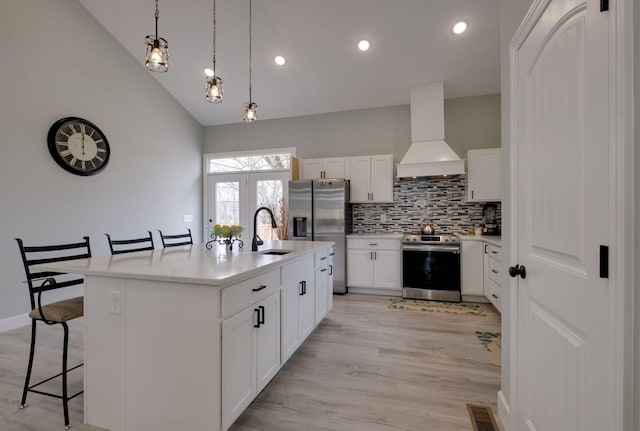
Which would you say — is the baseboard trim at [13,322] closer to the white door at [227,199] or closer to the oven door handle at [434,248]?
the white door at [227,199]

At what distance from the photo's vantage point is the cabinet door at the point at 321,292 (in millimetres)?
2869

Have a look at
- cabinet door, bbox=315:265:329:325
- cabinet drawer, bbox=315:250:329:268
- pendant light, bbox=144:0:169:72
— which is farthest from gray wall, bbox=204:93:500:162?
pendant light, bbox=144:0:169:72

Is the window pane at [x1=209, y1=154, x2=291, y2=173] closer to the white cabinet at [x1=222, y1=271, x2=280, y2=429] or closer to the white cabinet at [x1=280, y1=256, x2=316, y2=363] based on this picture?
the white cabinet at [x1=280, y1=256, x2=316, y2=363]

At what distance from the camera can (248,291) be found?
1.67 m

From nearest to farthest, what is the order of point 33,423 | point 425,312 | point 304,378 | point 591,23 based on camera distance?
point 591,23 → point 33,423 → point 304,378 → point 425,312

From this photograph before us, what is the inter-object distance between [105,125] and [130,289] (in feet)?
12.0

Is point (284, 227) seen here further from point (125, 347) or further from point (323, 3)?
point (125, 347)

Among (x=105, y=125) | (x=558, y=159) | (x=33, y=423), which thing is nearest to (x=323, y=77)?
(x=105, y=125)

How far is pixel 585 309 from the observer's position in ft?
3.15

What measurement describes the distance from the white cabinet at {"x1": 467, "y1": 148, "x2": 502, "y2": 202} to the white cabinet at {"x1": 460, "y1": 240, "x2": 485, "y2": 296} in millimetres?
714

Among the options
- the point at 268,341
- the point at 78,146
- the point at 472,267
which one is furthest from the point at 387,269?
the point at 78,146

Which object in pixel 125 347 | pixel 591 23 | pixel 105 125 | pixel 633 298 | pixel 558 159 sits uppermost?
pixel 105 125

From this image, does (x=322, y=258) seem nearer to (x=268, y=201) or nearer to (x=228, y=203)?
(x=268, y=201)

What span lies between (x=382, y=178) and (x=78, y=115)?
14.0 ft
